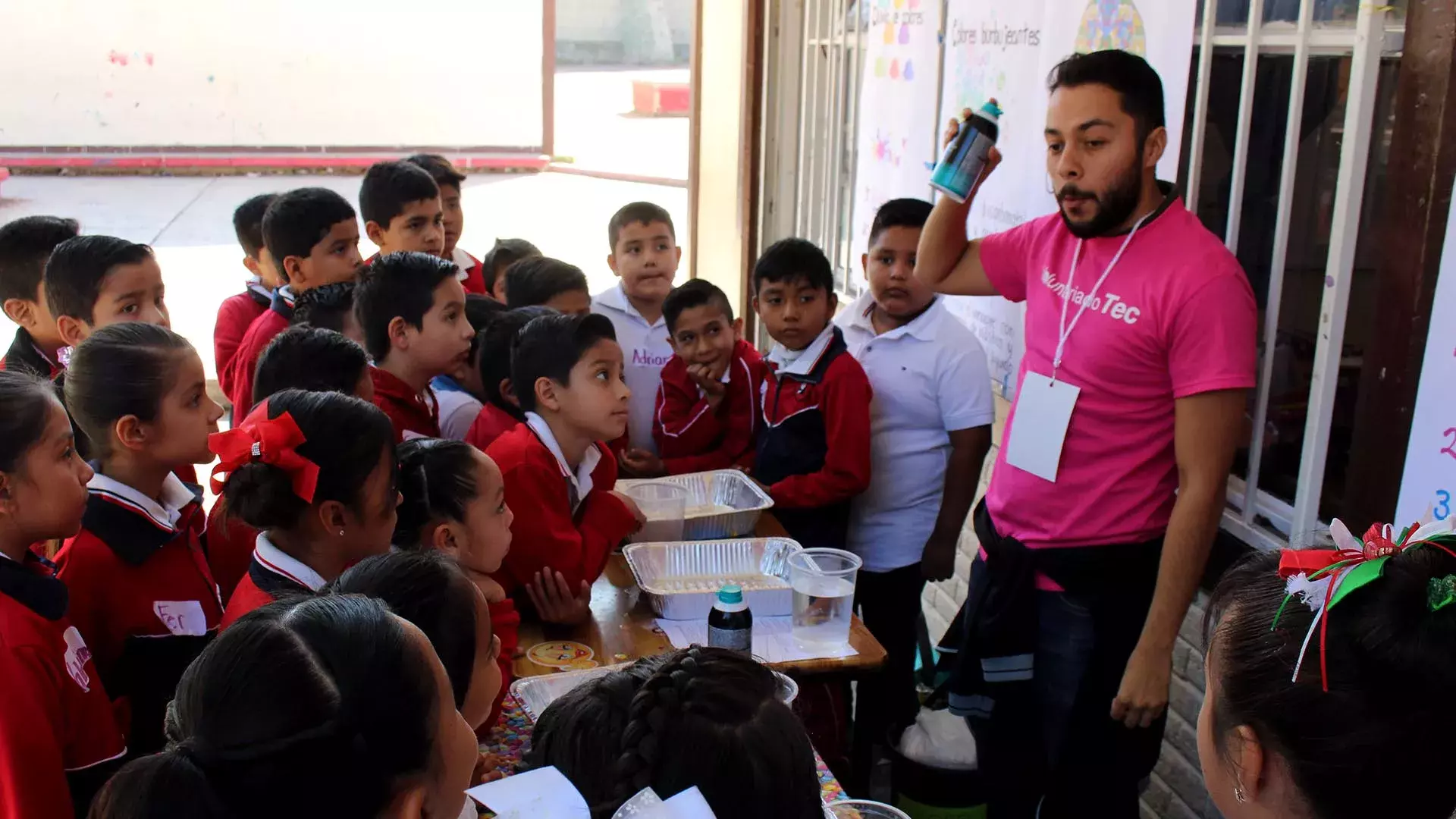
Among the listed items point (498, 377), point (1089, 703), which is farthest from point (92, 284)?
point (1089, 703)

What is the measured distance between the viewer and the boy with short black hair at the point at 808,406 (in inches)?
112

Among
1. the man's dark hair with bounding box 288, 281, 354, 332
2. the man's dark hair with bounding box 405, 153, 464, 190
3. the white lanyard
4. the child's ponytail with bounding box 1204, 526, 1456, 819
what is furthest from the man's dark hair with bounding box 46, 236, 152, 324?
the child's ponytail with bounding box 1204, 526, 1456, 819

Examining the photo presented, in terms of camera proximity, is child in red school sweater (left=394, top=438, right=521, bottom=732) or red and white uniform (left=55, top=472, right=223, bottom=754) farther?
child in red school sweater (left=394, top=438, right=521, bottom=732)

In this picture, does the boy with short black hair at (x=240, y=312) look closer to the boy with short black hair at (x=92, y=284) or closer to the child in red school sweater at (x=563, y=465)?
the boy with short black hair at (x=92, y=284)

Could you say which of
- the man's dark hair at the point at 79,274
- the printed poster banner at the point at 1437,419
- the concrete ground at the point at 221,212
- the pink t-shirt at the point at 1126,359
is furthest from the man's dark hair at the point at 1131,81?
the concrete ground at the point at 221,212

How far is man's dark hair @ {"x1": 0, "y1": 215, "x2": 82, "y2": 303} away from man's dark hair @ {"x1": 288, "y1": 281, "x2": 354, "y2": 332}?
0.57 m

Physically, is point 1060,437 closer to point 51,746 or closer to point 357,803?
point 357,803

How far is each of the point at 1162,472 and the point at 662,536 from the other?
42.2 inches

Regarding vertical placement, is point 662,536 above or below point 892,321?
below

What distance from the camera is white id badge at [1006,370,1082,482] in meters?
2.23

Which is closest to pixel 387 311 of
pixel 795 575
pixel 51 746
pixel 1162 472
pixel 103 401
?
pixel 103 401

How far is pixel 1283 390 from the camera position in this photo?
243 centimetres

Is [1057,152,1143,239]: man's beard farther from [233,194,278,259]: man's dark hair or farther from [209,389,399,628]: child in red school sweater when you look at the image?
[233,194,278,259]: man's dark hair

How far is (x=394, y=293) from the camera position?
2.74 m
